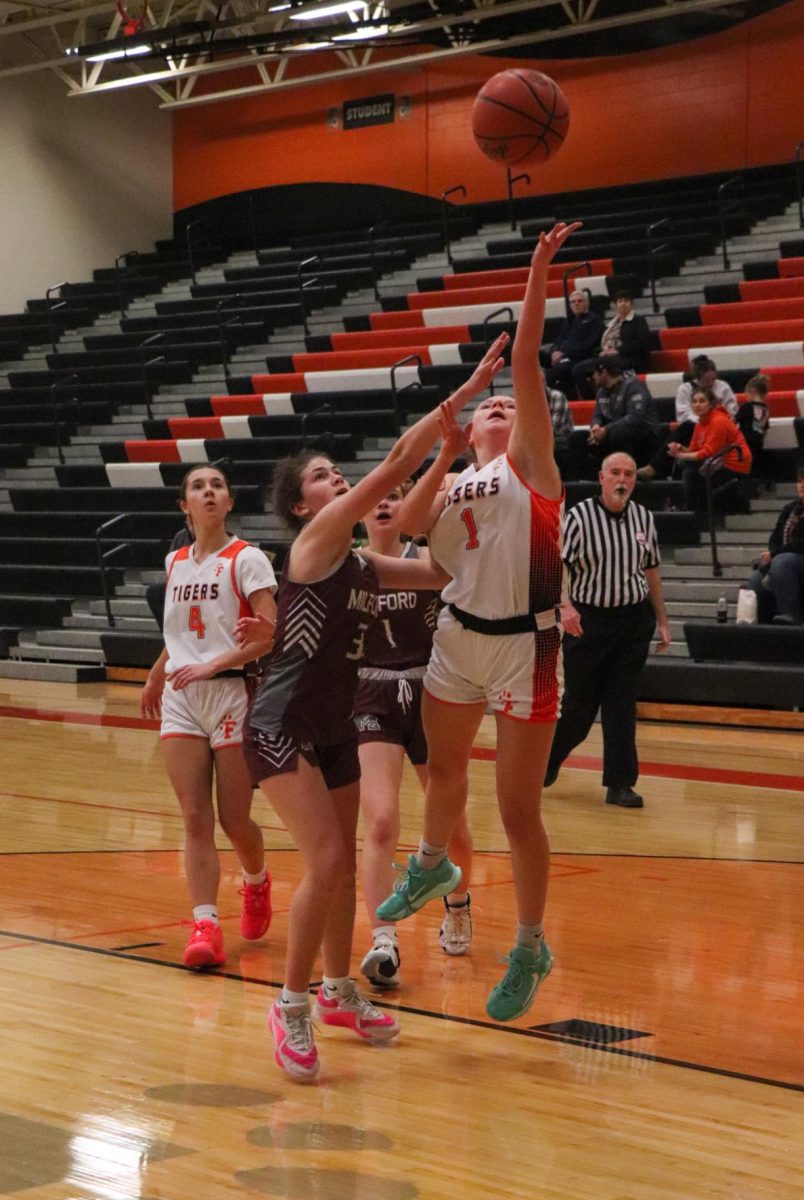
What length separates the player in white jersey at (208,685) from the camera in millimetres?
5070

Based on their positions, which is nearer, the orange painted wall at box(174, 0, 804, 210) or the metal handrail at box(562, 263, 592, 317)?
the metal handrail at box(562, 263, 592, 317)

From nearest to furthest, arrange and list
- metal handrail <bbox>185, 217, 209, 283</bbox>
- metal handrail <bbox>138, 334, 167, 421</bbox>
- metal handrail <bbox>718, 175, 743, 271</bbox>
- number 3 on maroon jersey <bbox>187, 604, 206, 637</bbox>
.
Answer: number 3 on maroon jersey <bbox>187, 604, 206, 637</bbox>, metal handrail <bbox>718, 175, 743, 271</bbox>, metal handrail <bbox>138, 334, 167, 421</bbox>, metal handrail <bbox>185, 217, 209, 283</bbox>

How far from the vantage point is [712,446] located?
12328 mm

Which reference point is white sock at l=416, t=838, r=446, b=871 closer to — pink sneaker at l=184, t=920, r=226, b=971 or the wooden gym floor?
the wooden gym floor

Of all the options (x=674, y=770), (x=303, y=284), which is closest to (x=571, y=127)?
(x=303, y=284)

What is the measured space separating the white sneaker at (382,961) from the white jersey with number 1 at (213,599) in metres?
1.05

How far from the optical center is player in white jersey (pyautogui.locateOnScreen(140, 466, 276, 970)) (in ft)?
16.6

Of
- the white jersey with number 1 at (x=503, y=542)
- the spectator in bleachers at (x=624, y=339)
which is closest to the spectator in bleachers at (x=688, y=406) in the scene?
the spectator in bleachers at (x=624, y=339)

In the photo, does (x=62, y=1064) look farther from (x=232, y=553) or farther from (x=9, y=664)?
(x=9, y=664)

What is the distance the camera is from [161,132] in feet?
75.9

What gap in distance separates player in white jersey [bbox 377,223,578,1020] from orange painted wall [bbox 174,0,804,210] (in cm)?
1481

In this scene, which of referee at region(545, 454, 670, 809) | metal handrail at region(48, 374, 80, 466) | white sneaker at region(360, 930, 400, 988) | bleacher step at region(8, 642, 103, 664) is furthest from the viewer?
metal handrail at region(48, 374, 80, 466)

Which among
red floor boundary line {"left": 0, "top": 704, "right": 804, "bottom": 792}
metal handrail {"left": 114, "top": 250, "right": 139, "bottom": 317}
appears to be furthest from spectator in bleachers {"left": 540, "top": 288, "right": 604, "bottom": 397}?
metal handrail {"left": 114, "top": 250, "right": 139, "bottom": 317}

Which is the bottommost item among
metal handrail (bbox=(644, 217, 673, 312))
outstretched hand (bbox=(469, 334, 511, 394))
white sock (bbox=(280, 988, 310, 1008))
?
white sock (bbox=(280, 988, 310, 1008))
